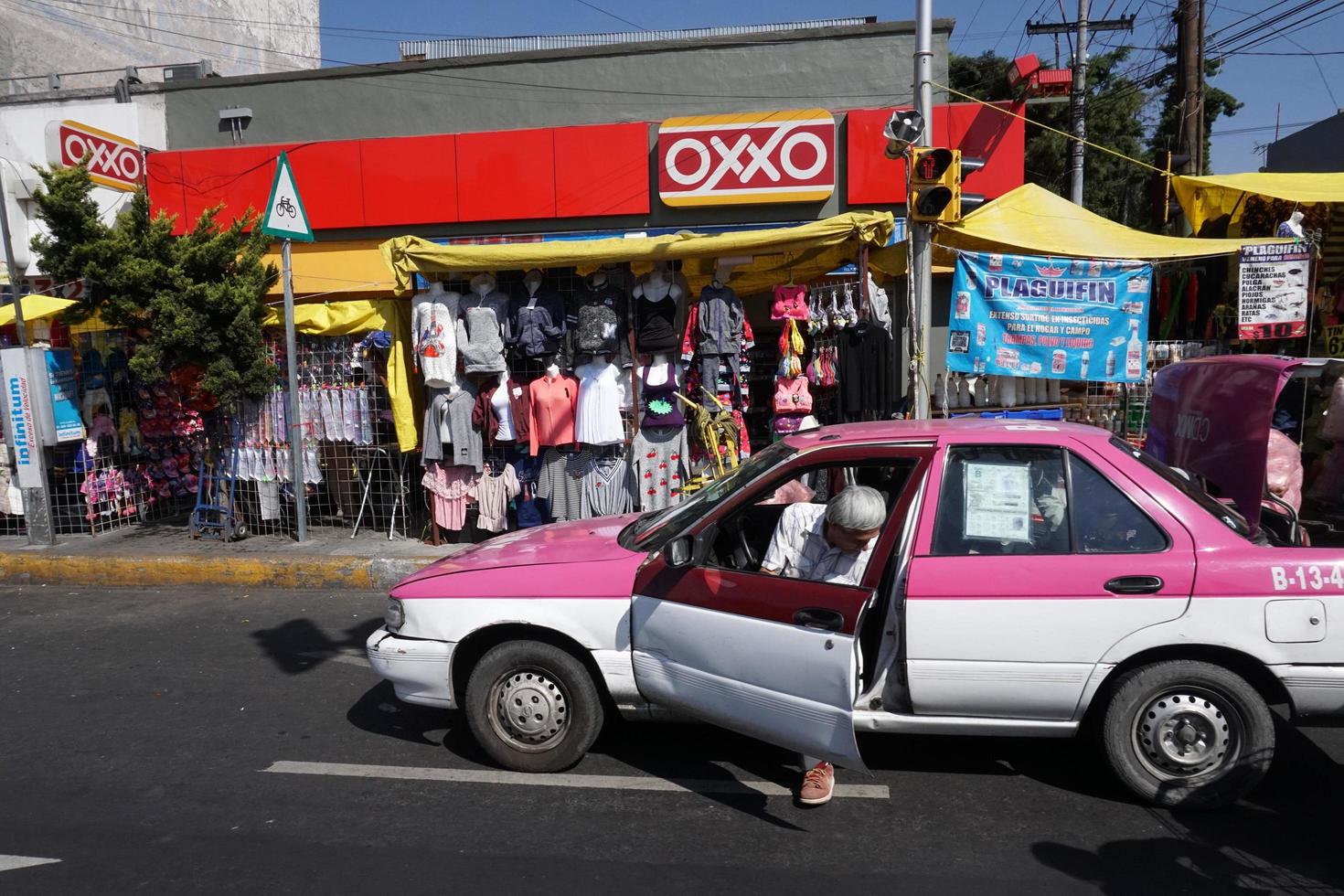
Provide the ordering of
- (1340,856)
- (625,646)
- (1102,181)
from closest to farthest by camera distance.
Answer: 1. (1340,856)
2. (625,646)
3. (1102,181)

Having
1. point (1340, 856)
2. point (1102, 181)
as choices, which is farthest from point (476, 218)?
point (1102, 181)

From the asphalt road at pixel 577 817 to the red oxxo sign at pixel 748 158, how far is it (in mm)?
9255

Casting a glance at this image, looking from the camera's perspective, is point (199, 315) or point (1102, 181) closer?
point (199, 315)

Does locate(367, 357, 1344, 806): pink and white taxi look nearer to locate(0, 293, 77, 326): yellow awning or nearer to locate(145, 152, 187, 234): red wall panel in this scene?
locate(0, 293, 77, 326): yellow awning

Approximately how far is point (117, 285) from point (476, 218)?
553 centimetres

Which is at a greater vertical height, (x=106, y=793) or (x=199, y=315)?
(x=199, y=315)

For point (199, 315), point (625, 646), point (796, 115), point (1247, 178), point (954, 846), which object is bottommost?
point (954, 846)

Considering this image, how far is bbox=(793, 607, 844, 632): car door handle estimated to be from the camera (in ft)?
11.8

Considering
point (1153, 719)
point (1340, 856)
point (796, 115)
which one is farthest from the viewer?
point (796, 115)

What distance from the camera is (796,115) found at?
1236 centimetres

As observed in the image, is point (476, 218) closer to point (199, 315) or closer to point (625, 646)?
point (199, 315)

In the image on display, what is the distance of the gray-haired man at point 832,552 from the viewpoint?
390 cm

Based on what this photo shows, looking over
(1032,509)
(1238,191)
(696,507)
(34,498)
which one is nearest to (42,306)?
(34,498)

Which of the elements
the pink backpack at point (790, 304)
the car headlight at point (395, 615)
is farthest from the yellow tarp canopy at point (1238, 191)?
the car headlight at point (395, 615)
